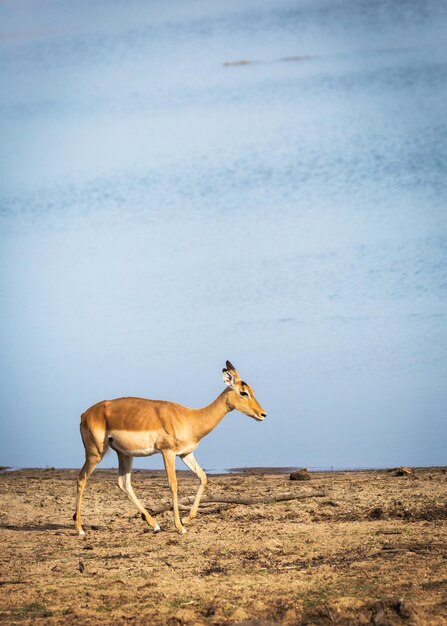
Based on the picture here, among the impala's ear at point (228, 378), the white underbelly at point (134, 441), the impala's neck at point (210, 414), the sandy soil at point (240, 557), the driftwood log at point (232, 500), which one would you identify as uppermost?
the impala's ear at point (228, 378)

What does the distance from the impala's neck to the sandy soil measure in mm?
1055

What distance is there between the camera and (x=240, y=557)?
11.7 m

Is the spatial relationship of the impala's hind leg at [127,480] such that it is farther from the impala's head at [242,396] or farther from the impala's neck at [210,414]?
the impala's head at [242,396]

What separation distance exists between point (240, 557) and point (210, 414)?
8.32 feet

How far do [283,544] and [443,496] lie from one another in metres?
3.19

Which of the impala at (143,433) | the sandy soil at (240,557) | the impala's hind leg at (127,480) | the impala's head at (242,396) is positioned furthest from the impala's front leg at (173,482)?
the impala's head at (242,396)

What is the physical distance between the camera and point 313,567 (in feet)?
36.3

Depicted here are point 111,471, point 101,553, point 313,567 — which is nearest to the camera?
point 313,567

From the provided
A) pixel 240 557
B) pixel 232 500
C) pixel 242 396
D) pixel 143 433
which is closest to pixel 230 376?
pixel 242 396

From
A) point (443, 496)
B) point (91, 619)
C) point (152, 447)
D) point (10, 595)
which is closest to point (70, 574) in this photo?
point (10, 595)

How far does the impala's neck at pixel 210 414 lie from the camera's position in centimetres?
1381

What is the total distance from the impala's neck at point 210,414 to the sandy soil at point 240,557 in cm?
105

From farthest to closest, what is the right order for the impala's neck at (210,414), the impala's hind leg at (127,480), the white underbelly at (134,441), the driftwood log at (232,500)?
the driftwood log at (232,500)
the impala's neck at (210,414)
the impala's hind leg at (127,480)
the white underbelly at (134,441)

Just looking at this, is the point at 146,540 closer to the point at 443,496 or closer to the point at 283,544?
the point at 283,544
